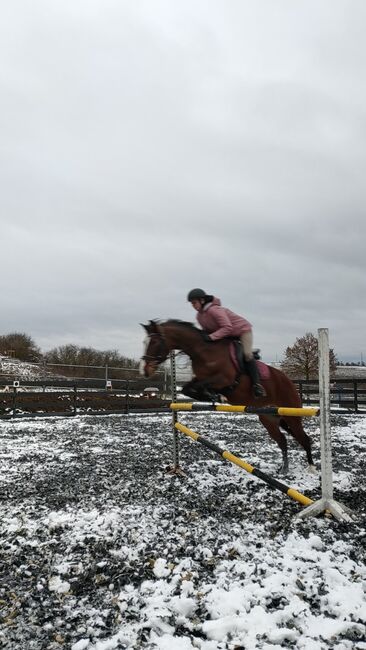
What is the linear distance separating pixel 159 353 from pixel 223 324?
1.02 m

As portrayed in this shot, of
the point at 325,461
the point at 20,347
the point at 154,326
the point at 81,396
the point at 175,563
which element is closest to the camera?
the point at 175,563

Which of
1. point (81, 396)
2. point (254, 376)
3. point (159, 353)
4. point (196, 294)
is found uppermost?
point (196, 294)

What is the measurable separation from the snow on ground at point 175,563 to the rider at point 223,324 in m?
1.67

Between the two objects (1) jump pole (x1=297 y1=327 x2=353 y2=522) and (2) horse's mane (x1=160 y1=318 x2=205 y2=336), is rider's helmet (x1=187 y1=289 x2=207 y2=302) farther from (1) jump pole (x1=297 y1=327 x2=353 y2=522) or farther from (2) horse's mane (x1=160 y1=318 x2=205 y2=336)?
(1) jump pole (x1=297 y1=327 x2=353 y2=522)

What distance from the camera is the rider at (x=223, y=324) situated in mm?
5684

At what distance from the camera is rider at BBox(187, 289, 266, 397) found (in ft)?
18.6

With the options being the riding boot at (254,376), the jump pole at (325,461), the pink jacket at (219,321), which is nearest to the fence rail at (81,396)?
the riding boot at (254,376)

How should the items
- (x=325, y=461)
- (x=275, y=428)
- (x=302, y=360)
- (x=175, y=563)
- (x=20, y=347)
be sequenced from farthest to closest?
1. (x=20, y=347)
2. (x=302, y=360)
3. (x=275, y=428)
4. (x=325, y=461)
5. (x=175, y=563)

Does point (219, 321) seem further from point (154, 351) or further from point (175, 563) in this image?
point (175, 563)

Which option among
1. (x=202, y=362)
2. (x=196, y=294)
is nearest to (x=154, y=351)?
(x=202, y=362)

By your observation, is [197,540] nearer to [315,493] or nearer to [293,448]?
[315,493]

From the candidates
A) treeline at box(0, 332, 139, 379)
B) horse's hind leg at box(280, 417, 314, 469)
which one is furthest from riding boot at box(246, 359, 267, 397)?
treeline at box(0, 332, 139, 379)

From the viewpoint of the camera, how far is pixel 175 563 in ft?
11.5

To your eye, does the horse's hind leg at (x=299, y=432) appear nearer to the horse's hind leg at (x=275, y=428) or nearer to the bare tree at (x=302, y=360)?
the horse's hind leg at (x=275, y=428)
